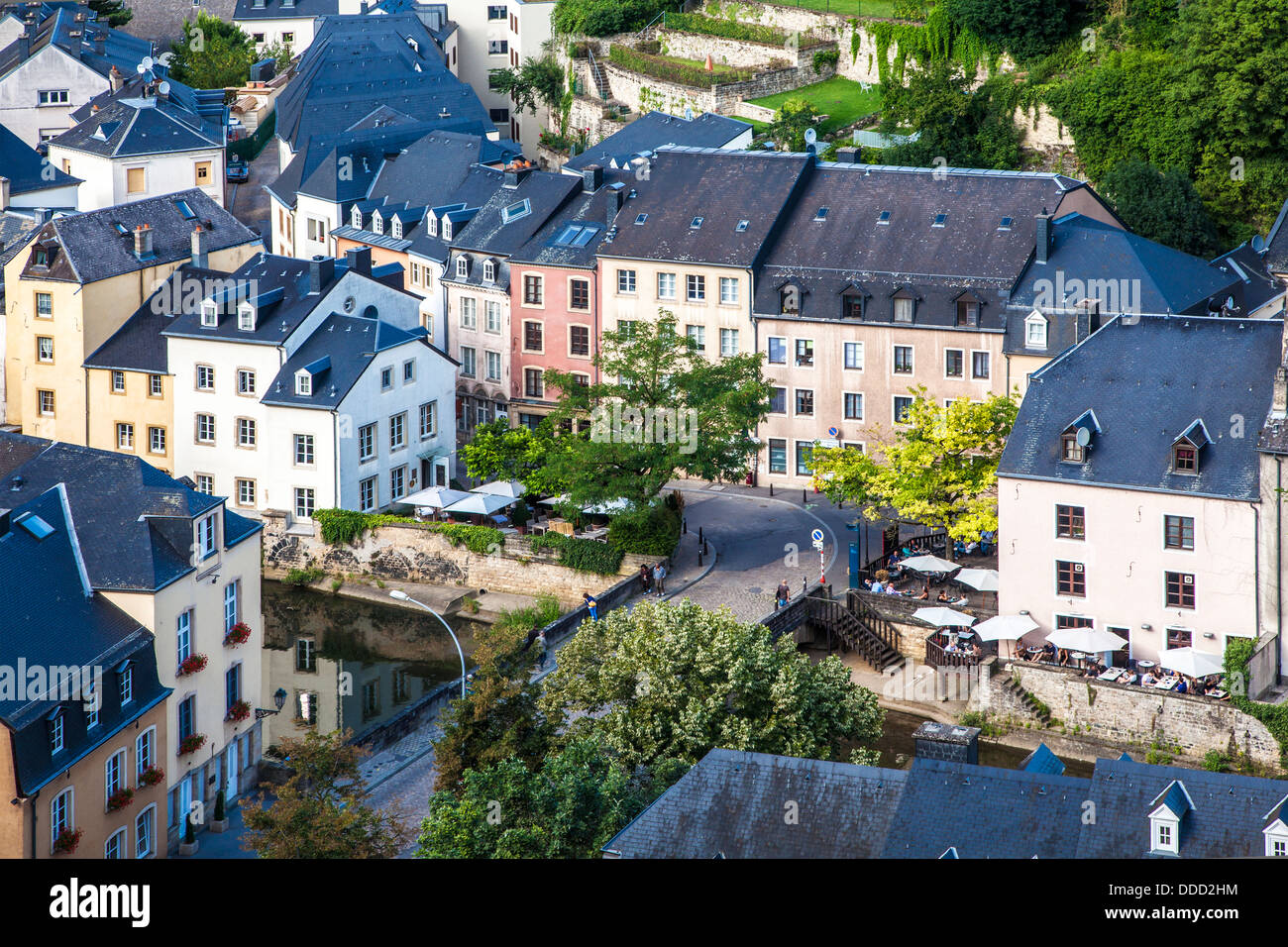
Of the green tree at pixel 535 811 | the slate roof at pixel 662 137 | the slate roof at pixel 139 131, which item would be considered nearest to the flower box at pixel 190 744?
the green tree at pixel 535 811

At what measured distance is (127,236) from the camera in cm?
7838

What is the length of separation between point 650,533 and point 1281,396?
70.2 ft

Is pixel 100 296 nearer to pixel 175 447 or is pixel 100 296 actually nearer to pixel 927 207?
pixel 175 447

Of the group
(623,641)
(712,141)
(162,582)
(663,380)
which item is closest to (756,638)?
(623,641)

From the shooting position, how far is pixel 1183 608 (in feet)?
182

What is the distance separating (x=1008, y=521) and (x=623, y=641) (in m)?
15.6

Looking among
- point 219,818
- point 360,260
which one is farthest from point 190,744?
point 360,260

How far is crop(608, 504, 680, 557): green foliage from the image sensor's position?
66.7 m

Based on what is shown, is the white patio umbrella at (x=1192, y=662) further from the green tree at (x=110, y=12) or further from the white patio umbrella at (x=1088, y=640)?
the green tree at (x=110, y=12)

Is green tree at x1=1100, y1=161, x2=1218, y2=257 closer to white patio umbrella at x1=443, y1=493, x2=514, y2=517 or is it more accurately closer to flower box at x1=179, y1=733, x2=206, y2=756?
white patio umbrella at x1=443, y1=493, x2=514, y2=517

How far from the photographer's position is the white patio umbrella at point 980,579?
60406mm

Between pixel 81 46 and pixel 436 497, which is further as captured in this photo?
pixel 81 46

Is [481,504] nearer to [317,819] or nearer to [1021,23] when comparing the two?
[317,819]

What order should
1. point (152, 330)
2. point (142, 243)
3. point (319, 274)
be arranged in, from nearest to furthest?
point (319, 274) → point (152, 330) → point (142, 243)
